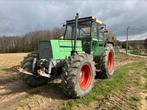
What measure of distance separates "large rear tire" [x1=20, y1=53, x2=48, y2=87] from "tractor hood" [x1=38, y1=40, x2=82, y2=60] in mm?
413

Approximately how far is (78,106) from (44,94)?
155 centimetres

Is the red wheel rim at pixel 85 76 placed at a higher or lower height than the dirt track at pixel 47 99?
higher

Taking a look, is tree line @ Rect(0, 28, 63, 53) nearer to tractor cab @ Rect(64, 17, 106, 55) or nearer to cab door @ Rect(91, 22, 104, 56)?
→ cab door @ Rect(91, 22, 104, 56)

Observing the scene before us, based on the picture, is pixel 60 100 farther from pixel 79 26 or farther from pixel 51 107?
pixel 79 26

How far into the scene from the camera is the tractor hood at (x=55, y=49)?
9.70 meters

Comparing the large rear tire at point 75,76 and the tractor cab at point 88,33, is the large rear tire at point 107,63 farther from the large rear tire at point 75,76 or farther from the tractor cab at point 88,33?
the large rear tire at point 75,76

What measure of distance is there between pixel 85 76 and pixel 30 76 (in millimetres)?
2003

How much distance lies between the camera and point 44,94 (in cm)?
949

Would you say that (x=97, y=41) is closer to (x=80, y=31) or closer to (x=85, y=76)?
(x=80, y=31)

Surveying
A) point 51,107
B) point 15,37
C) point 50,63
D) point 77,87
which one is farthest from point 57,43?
point 15,37

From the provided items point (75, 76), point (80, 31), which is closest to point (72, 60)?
point (75, 76)

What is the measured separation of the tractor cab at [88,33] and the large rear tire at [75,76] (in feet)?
5.50

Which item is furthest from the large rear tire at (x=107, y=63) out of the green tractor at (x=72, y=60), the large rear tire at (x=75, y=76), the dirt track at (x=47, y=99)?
the large rear tire at (x=75, y=76)

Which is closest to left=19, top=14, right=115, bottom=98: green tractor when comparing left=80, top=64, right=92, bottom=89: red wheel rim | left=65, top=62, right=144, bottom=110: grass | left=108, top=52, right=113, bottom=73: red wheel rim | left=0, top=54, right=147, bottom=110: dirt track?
left=80, top=64, right=92, bottom=89: red wheel rim
